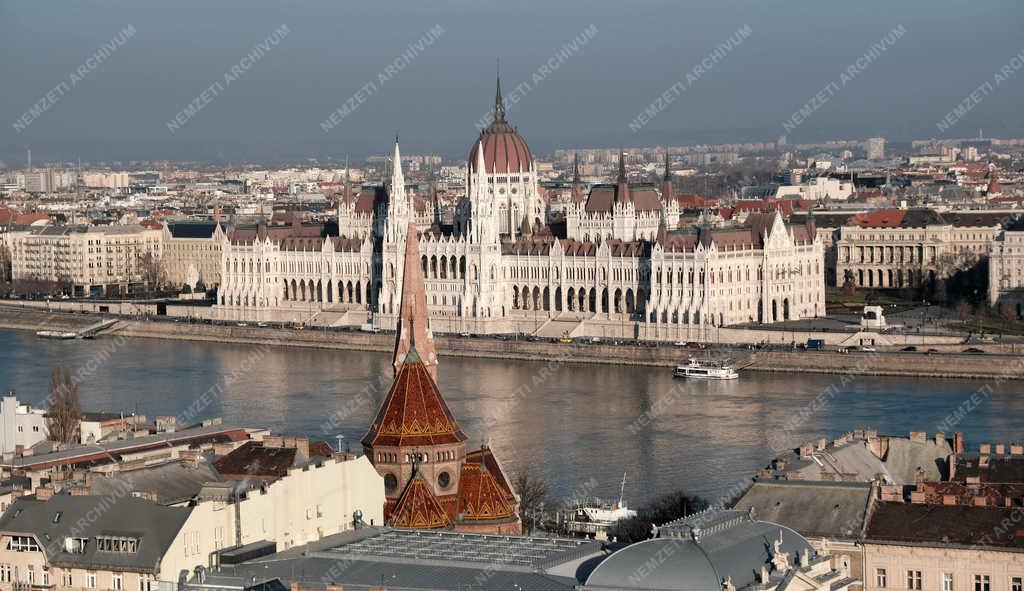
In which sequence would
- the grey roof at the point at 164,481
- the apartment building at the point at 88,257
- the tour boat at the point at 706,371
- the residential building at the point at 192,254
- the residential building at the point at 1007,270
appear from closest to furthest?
the grey roof at the point at 164,481 < the tour boat at the point at 706,371 < the residential building at the point at 1007,270 < the residential building at the point at 192,254 < the apartment building at the point at 88,257

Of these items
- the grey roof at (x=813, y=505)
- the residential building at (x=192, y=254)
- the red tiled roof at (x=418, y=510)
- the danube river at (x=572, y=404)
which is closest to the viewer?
the grey roof at (x=813, y=505)

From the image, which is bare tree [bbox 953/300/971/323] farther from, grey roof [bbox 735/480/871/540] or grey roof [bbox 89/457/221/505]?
grey roof [bbox 89/457/221/505]

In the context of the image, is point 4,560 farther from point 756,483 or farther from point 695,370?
point 695,370

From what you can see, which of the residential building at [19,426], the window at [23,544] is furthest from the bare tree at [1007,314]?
the window at [23,544]

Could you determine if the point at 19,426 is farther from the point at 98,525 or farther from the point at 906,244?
the point at 906,244

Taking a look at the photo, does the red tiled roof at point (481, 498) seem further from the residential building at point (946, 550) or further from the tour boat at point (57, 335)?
the tour boat at point (57, 335)
